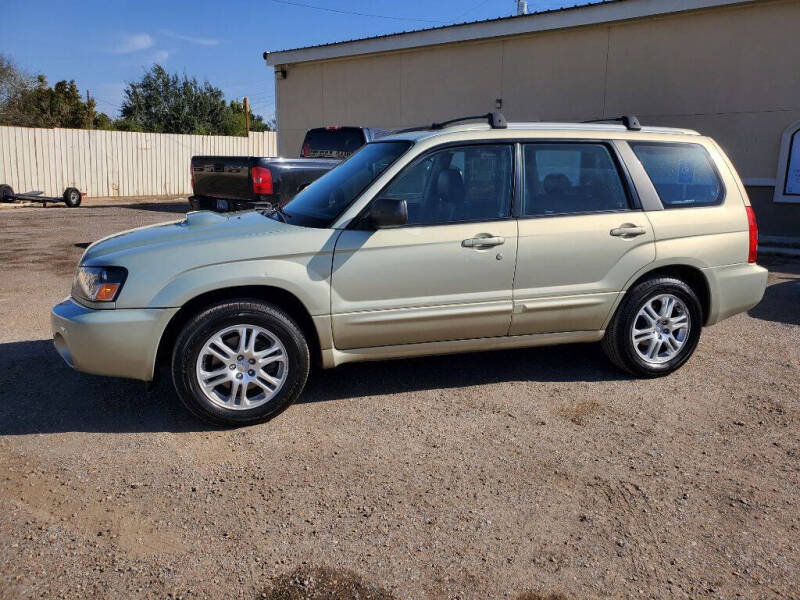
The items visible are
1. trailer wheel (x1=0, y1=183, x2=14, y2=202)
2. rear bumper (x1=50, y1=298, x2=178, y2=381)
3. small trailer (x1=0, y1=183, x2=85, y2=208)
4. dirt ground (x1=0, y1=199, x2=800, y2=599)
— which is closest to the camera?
dirt ground (x1=0, y1=199, x2=800, y2=599)

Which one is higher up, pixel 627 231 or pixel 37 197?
pixel 627 231

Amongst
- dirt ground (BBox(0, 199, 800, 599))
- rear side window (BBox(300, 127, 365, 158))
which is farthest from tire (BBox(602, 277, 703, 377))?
rear side window (BBox(300, 127, 365, 158))

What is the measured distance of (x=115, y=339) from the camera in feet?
13.2

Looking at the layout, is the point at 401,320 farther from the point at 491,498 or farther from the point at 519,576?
the point at 519,576

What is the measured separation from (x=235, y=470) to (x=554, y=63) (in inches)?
515

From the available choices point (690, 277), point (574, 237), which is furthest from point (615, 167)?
point (690, 277)

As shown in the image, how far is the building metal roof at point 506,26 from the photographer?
12827mm

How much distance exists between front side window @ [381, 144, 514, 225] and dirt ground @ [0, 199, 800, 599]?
1.26m

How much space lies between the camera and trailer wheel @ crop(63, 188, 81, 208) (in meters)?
19.7

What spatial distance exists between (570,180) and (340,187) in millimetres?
1650

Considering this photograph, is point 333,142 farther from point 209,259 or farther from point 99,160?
point 99,160

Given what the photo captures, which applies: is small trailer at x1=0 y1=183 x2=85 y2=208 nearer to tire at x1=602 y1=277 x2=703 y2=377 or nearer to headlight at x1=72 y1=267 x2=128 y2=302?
headlight at x1=72 y1=267 x2=128 y2=302

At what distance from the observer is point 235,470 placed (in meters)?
3.71

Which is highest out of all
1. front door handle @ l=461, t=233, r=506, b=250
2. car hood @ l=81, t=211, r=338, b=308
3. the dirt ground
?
front door handle @ l=461, t=233, r=506, b=250
